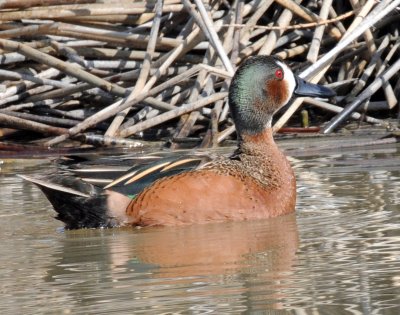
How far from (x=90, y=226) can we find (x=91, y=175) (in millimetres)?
271

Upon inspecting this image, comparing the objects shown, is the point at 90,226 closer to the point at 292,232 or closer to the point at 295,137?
the point at 292,232

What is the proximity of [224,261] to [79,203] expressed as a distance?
1.57 m

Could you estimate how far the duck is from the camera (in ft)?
20.0

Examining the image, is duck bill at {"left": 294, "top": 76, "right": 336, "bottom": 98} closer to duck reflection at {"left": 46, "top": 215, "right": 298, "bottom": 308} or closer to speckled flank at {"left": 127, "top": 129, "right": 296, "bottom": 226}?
speckled flank at {"left": 127, "top": 129, "right": 296, "bottom": 226}

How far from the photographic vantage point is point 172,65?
385 inches

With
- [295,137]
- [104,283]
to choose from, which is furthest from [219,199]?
[295,137]

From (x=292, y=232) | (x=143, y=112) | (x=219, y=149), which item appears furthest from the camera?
(x=143, y=112)

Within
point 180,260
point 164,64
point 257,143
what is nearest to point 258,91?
point 257,143

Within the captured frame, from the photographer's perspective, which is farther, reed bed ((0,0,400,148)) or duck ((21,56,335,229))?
reed bed ((0,0,400,148))

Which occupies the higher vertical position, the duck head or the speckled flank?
the duck head

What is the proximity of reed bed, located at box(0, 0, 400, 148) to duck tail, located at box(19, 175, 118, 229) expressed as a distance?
8.29ft

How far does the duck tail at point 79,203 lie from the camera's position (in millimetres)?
6203

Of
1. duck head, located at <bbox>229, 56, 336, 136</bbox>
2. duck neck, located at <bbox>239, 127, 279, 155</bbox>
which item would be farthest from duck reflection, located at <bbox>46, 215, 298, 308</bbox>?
duck head, located at <bbox>229, 56, 336, 136</bbox>

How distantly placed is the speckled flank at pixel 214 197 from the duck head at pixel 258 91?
1.45 feet
